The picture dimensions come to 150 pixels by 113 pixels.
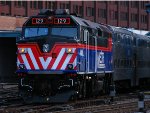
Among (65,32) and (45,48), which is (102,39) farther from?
(45,48)

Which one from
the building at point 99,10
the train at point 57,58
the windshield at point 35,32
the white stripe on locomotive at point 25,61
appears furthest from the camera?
the building at point 99,10

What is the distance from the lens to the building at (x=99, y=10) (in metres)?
73.4

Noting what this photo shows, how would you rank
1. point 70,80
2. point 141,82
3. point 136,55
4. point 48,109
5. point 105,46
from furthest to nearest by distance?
point 141,82
point 136,55
point 105,46
point 70,80
point 48,109

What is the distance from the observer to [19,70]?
60.5 feet

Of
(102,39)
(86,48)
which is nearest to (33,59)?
(86,48)

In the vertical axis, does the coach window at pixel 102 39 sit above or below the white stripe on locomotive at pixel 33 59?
above

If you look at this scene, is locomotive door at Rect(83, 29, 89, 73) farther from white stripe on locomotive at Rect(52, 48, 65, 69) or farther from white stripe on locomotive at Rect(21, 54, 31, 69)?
white stripe on locomotive at Rect(21, 54, 31, 69)

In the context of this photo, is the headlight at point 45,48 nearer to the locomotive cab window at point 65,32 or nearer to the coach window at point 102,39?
the locomotive cab window at point 65,32

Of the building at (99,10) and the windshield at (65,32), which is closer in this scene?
the windshield at (65,32)

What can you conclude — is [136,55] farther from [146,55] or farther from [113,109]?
[113,109]

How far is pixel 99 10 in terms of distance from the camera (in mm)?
87312

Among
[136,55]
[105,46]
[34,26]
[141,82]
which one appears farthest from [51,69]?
[141,82]

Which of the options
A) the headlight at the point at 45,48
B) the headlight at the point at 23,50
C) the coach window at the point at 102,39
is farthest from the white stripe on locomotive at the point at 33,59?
the coach window at the point at 102,39

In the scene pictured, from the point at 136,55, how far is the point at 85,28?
10658 millimetres
